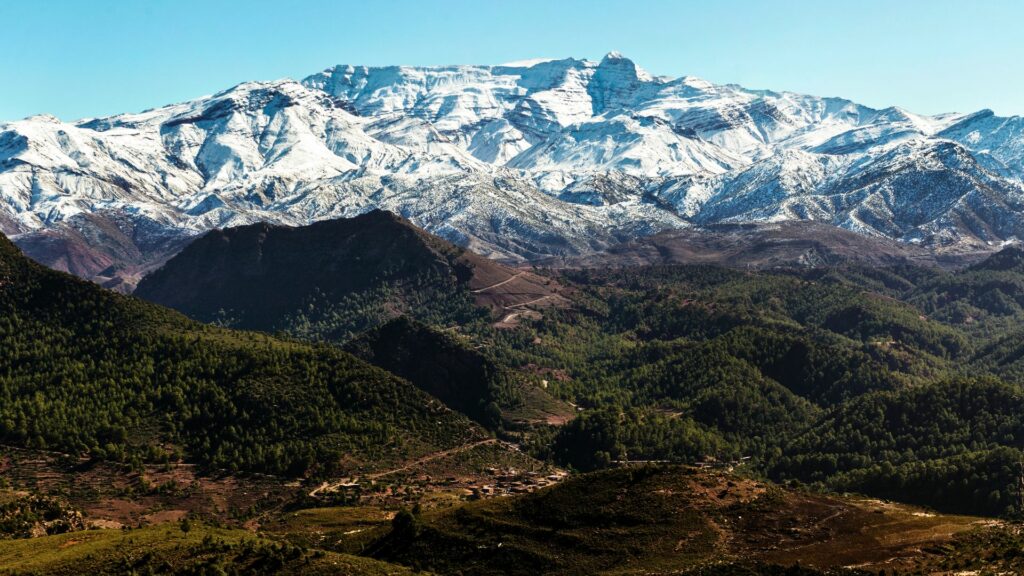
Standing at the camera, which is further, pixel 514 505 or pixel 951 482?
pixel 951 482

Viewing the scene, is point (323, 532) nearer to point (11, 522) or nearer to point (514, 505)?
point (514, 505)

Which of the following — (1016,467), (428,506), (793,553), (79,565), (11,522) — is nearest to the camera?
(79,565)

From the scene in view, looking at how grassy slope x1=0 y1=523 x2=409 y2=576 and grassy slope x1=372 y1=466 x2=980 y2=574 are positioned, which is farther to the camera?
grassy slope x1=372 y1=466 x2=980 y2=574

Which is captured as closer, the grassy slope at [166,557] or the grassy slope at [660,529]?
the grassy slope at [166,557]

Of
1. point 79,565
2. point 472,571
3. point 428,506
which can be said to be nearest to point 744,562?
point 472,571

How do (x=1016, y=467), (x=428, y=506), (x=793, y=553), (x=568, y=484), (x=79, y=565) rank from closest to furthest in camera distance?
1. (x=79, y=565)
2. (x=793, y=553)
3. (x=568, y=484)
4. (x=428, y=506)
5. (x=1016, y=467)

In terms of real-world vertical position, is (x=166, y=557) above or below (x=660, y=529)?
below

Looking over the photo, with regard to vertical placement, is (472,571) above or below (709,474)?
below

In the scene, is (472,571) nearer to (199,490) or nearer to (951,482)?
(199,490)

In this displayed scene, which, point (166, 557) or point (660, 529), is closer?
point (166, 557)
